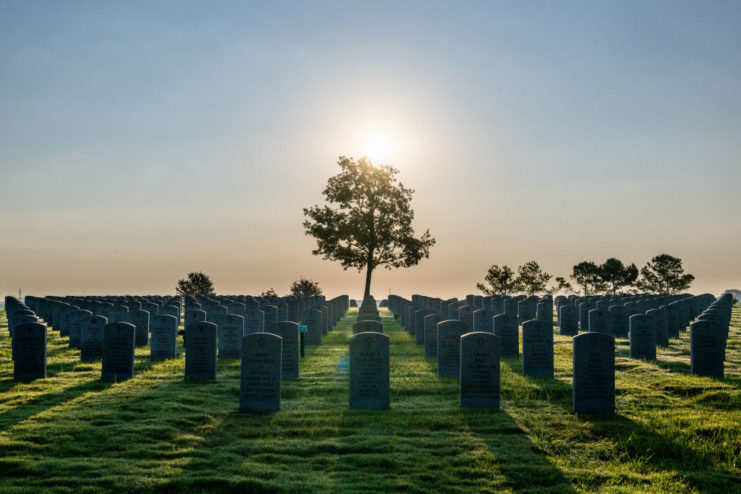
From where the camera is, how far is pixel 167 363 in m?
17.6

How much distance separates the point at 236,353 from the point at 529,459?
1258 centimetres

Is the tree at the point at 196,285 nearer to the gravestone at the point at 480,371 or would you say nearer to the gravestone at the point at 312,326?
the gravestone at the point at 312,326

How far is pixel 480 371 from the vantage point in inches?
462

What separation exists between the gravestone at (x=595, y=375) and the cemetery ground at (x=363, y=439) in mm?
396

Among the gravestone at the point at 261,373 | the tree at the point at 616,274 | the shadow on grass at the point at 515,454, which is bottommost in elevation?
the shadow on grass at the point at 515,454

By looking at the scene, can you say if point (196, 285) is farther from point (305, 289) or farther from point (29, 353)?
point (29, 353)

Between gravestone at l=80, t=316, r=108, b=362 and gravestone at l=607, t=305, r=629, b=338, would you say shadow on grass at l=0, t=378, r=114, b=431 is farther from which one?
gravestone at l=607, t=305, r=629, b=338

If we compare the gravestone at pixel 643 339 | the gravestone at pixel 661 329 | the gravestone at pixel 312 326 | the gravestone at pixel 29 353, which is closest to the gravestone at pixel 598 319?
the gravestone at pixel 661 329

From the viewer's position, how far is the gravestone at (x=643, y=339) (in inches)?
745

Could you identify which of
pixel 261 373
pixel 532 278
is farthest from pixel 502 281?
pixel 261 373

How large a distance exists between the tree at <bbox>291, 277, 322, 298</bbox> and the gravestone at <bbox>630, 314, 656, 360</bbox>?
36.8 metres

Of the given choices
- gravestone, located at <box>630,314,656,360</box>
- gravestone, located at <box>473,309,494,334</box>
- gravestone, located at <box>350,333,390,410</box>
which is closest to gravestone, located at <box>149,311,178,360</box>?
gravestone, located at <box>350,333,390,410</box>

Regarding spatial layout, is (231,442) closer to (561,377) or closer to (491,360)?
(491,360)

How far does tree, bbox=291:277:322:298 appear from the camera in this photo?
53.9 m
